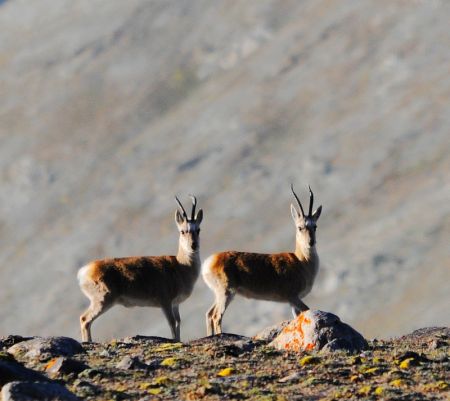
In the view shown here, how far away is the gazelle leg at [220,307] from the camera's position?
95.0 feet

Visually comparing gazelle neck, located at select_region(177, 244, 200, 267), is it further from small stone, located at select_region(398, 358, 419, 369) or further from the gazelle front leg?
small stone, located at select_region(398, 358, 419, 369)

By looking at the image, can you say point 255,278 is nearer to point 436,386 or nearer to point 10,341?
point 10,341

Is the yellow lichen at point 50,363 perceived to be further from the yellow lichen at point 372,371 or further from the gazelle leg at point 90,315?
the gazelle leg at point 90,315

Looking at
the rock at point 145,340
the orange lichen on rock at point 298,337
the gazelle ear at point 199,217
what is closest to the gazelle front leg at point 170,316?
the gazelle ear at point 199,217

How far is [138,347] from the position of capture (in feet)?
76.5

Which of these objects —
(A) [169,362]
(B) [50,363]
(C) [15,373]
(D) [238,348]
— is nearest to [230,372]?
(A) [169,362]

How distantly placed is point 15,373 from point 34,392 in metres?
1.43

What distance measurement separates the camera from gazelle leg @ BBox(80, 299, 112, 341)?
2803 centimetres

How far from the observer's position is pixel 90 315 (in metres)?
28.2

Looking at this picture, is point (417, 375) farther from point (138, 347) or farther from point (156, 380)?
point (138, 347)

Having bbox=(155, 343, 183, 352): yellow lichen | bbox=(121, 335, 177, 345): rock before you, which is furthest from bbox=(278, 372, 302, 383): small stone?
bbox=(121, 335, 177, 345): rock

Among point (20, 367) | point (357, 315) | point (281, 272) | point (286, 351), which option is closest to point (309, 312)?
point (286, 351)

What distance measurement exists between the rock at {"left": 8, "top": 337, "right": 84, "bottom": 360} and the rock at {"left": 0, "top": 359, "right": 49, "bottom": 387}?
2.27 meters

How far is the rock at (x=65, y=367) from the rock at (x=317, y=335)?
417 cm
